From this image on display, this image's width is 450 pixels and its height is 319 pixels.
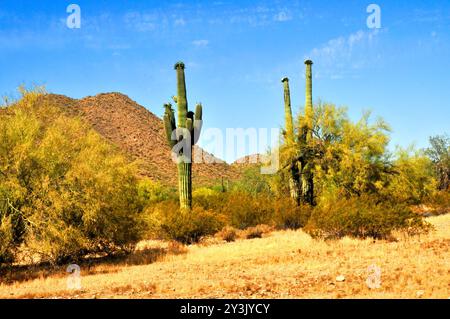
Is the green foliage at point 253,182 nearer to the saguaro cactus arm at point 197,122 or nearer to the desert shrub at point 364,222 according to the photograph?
the saguaro cactus arm at point 197,122

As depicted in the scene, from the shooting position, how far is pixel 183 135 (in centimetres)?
1934

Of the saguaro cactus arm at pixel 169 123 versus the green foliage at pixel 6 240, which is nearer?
the green foliage at pixel 6 240

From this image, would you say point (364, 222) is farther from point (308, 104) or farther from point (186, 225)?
point (308, 104)

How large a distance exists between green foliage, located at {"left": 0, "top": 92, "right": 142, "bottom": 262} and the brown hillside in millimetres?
44768

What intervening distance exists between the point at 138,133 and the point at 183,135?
195 feet

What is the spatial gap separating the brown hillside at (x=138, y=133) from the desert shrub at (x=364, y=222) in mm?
44210

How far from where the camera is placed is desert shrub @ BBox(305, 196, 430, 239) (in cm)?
1500

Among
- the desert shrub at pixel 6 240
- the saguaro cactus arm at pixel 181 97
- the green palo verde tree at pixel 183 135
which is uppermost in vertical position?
the saguaro cactus arm at pixel 181 97

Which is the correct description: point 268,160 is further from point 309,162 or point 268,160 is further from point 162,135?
point 162,135

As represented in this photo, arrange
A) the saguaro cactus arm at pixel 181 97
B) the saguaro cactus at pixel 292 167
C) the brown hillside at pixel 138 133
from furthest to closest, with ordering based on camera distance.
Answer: the brown hillside at pixel 138 133 → the saguaro cactus at pixel 292 167 → the saguaro cactus arm at pixel 181 97

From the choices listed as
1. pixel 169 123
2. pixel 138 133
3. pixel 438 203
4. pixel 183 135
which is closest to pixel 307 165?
pixel 183 135

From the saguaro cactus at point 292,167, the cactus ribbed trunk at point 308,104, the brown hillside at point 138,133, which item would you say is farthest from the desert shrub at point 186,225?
the brown hillside at point 138,133

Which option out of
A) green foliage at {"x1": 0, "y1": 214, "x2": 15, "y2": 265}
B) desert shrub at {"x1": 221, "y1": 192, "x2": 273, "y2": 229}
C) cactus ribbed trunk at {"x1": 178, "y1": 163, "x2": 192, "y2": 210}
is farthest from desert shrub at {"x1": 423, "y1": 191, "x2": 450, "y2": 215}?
green foliage at {"x1": 0, "y1": 214, "x2": 15, "y2": 265}

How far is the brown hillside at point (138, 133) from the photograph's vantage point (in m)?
66.3
